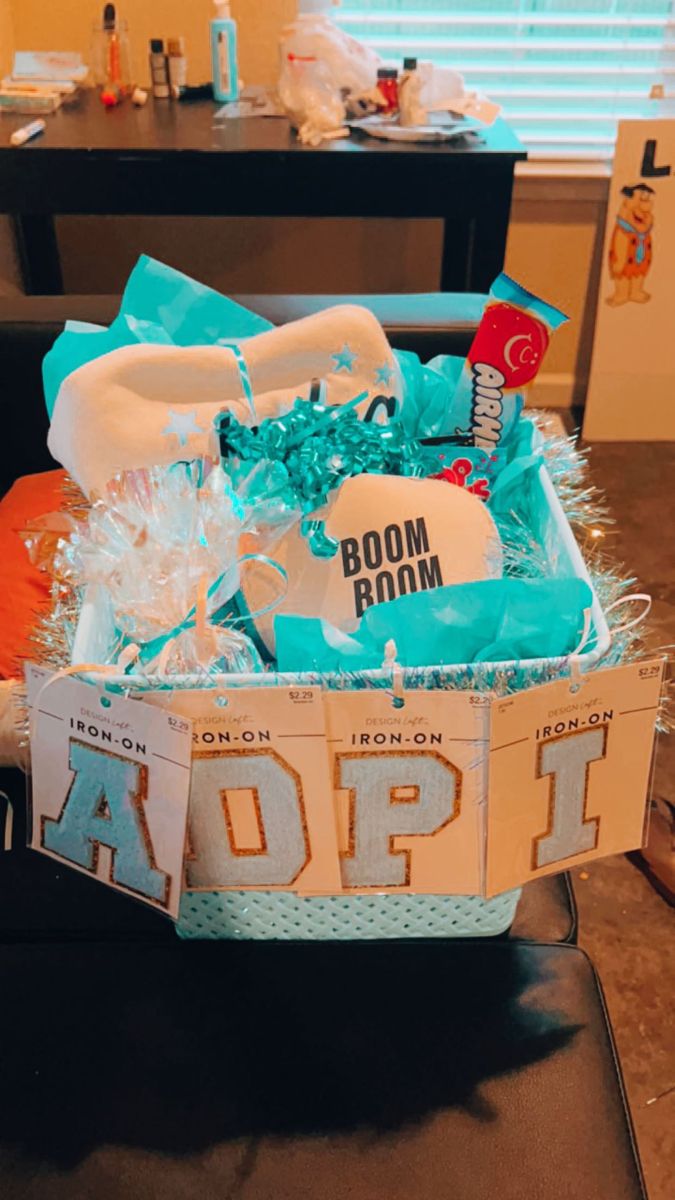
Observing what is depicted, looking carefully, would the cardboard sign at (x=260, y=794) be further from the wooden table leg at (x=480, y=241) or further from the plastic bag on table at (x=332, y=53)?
the plastic bag on table at (x=332, y=53)

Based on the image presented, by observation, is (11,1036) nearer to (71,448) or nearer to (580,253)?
(71,448)

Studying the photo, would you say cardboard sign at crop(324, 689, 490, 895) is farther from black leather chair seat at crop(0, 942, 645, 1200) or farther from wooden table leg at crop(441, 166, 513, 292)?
wooden table leg at crop(441, 166, 513, 292)

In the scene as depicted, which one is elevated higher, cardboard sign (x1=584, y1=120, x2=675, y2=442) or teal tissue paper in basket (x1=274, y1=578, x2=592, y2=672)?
teal tissue paper in basket (x1=274, y1=578, x2=592, y2=672)

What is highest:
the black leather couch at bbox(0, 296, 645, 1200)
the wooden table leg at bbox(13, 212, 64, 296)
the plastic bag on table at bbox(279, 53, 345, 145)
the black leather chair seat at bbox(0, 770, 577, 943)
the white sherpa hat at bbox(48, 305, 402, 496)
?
the plastic bag on table at bbox(279, 53, 345, 145)

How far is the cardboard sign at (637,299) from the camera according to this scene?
229 centimetres

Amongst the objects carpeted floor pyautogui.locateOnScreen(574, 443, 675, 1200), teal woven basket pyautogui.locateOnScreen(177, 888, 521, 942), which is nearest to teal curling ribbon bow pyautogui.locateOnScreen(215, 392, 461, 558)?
teal woven basket pyautogui.locateOnScreen(177, 888, 521, 942)

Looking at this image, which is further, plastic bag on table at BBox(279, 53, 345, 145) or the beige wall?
the beige wall

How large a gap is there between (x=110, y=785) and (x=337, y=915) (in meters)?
0.21

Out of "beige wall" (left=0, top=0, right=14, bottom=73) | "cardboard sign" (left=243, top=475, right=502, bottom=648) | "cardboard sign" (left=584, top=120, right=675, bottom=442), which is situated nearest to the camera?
"cardboard sign" (left=243, top=475, right=502, bottom=648)

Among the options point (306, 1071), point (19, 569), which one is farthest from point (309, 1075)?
point (19, 569)

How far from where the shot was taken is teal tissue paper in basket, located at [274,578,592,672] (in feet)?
1.94

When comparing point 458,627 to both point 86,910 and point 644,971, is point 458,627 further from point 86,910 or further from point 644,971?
point 644,971

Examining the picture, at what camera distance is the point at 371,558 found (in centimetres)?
68

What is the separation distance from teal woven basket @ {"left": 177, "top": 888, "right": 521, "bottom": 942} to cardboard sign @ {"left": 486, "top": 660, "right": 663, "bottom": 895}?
8 cm
